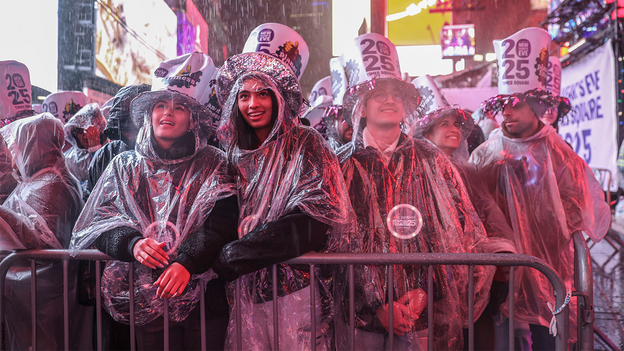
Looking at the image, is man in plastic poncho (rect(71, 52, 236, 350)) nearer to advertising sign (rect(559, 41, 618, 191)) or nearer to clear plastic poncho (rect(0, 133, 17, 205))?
clear plastic poncho (rect(0, 133, 17, 205))

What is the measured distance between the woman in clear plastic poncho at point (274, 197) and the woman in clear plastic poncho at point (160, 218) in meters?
0.10

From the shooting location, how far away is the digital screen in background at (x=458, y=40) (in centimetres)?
1739

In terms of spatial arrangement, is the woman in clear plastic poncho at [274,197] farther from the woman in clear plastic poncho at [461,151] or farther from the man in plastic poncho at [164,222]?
the woman in clear plastic poncho at [461,151]

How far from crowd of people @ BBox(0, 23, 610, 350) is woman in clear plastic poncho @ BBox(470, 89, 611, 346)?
1cm

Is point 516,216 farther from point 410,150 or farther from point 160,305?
point 160,305

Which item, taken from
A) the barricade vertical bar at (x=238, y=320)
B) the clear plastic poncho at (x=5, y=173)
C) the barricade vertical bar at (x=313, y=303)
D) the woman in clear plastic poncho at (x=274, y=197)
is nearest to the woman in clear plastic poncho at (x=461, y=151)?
the woman in clear plastic poncho at (x=274, y=197)

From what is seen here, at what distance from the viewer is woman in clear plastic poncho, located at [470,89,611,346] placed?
220 cm

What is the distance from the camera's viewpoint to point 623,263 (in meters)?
5.37

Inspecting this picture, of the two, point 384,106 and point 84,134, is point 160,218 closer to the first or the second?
point 384,106

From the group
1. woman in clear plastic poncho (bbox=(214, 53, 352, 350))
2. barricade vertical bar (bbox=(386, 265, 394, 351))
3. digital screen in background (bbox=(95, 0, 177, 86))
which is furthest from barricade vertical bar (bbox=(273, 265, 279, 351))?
digital screen in background (bbox=(95, 0, 177, 86))

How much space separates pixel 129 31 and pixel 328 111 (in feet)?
28.5

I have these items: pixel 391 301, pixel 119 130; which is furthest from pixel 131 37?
pixel 391 301

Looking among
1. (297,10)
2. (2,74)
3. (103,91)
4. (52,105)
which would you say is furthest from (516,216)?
(103,91)

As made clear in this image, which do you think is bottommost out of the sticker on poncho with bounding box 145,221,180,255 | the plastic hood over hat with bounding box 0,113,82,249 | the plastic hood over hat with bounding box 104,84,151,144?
the sticker on poncho with bounding box 145,221,180,255
